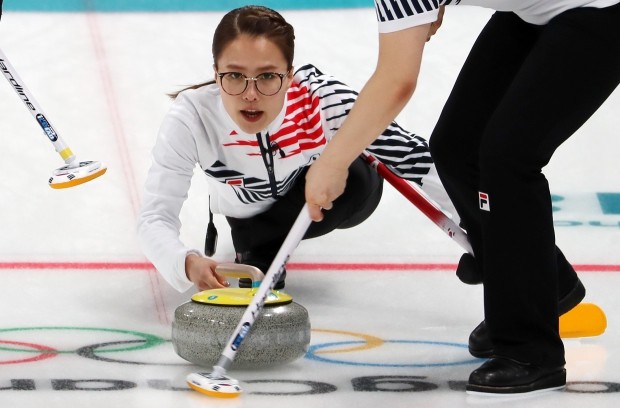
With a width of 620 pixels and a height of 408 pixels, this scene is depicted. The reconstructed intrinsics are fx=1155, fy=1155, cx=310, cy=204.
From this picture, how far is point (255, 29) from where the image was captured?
91.9 inches

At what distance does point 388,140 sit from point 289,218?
353 millimetres

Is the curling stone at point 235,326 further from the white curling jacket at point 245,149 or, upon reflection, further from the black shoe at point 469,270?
the black shoe at point 469,270

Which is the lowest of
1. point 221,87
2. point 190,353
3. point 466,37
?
point 190,353

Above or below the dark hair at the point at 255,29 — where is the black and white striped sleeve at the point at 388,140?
below

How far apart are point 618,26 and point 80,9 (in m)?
3.39

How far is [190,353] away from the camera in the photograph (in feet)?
6.60

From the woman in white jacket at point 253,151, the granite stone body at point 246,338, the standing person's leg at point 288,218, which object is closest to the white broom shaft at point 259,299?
the granite stone body at point 246,338

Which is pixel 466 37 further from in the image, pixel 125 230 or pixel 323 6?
pixel 125 230

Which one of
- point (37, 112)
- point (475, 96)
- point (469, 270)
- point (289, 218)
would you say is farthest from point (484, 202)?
point (37, 112)

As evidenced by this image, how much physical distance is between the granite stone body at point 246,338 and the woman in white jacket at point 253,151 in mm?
181

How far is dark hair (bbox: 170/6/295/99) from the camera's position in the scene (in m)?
2.34

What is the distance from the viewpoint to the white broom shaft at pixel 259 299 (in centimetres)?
192

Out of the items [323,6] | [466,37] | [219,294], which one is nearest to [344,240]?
[219,294]

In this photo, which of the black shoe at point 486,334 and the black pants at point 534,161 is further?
the black shoe at point 486,334
